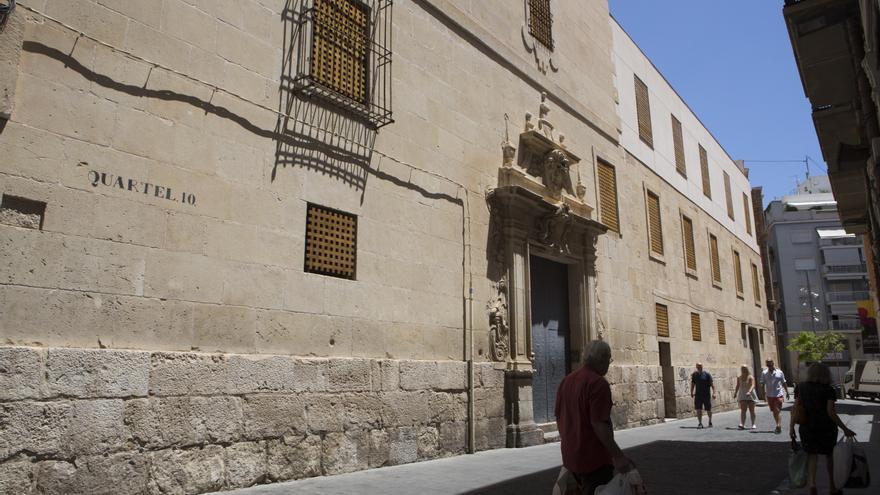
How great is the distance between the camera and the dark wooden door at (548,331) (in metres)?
10.6

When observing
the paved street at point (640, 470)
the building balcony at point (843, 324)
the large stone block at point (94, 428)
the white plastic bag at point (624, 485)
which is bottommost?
the paved street at point (640, 470)

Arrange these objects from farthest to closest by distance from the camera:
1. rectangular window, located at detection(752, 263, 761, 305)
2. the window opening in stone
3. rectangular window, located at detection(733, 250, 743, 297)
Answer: rectangular window, located at detection(752, 263, 761, 305), rectangular window, located at detection(733, 250, 743, 297), the window opening in stone

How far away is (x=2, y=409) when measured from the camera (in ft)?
14.4

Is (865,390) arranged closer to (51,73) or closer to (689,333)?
(689,333)

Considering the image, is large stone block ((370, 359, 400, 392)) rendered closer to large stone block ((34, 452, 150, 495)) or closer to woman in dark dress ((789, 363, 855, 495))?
large stone block ((34, 452, 150, 495))

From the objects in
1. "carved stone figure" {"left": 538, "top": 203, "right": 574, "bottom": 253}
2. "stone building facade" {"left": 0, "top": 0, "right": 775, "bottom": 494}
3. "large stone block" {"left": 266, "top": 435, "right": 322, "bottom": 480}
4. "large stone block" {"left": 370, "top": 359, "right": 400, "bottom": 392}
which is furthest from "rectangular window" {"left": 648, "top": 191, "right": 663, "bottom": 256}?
"large stone block" {"left": 266, "top": 435, "right": 322, "bottom": 480}

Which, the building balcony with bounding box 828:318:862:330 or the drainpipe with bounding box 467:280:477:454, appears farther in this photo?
the building balcony with bounding box 828:318:862:330

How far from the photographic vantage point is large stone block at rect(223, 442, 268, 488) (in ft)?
18.6

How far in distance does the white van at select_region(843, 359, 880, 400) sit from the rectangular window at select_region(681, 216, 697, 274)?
14845 millimetres

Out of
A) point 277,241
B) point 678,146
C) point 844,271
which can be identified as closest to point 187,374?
point 277,241

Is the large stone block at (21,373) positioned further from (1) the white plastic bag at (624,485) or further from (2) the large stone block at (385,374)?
Result: (1) the white plastic bag at (624,485)

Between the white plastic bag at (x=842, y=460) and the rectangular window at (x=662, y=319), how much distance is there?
31.6ft

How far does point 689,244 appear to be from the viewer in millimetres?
18234

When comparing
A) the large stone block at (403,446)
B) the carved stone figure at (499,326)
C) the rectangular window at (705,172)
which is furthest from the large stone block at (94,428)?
the rectangular window at (705,172)
